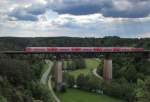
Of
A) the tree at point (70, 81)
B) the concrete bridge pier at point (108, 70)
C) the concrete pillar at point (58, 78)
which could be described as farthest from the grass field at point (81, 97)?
the concrete bridge pier at point (108, 70)

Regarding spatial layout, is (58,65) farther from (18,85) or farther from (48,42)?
(48,42)

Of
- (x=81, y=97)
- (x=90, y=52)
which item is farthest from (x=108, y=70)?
(x=81, y=97)

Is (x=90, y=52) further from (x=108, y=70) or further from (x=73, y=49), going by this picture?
(x=108, y=70)

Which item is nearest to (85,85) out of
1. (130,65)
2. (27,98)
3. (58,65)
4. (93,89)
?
(93,89)

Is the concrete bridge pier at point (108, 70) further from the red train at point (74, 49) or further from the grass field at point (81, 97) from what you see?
the grass field at point (81, 97)

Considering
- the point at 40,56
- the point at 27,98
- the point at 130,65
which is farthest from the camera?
the point at 40,56

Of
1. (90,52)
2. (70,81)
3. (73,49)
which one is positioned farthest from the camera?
(90,52)

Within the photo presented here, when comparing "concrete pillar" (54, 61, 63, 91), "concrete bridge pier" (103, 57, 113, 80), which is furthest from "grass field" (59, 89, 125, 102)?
"concrete bridge pier" (103, 57, 113, 80)

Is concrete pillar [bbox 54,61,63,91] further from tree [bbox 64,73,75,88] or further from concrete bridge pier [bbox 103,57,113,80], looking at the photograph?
concrete bridge pier [bbox 103,57,113,80]
